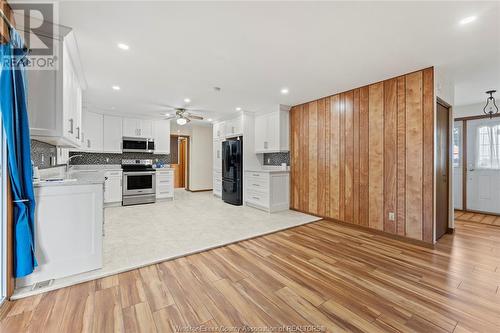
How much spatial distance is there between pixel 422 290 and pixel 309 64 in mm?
2724

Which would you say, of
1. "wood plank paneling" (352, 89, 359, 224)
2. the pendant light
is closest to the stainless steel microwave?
"wood plank paneling" (352, 89, 359, 224)

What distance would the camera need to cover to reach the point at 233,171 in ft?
18.7

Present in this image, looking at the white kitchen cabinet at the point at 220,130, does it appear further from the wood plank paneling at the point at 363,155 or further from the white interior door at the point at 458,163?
the white interior door at the point at 458,163

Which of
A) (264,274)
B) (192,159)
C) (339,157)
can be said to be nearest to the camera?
(264,274)

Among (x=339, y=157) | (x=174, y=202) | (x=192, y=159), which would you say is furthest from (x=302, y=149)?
(x=192, y=159)

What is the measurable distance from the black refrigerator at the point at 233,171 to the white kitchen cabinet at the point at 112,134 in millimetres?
2792

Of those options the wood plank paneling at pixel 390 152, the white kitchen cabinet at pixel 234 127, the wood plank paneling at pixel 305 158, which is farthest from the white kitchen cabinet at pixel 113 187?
the wood plank paneling at pixel 390 152

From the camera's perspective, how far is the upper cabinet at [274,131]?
5.07 m

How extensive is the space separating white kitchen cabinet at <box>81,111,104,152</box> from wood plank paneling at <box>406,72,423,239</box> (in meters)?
6.52

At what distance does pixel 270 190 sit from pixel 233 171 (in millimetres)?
1329

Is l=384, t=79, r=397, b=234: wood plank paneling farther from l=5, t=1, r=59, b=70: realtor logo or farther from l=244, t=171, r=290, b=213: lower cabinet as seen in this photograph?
l=5, t=1, r=59, b=70: realtor logo

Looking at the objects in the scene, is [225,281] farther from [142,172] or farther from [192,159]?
[192,159]

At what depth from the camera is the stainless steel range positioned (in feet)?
18.0

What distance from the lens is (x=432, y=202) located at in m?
2.88
